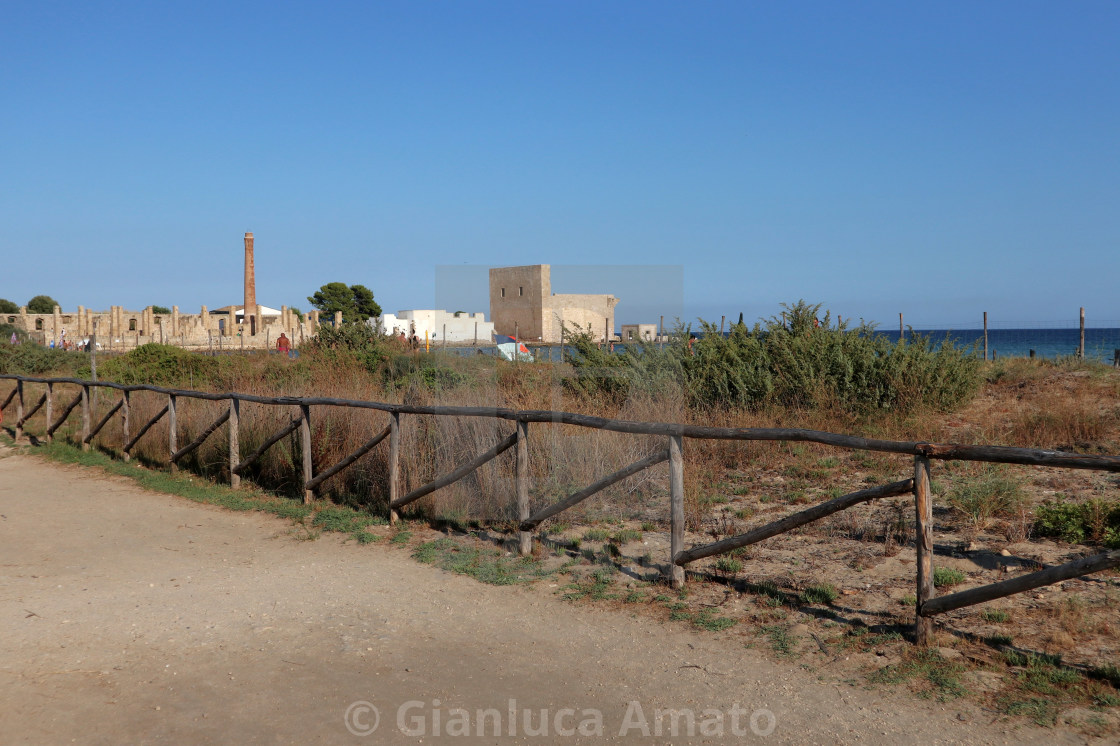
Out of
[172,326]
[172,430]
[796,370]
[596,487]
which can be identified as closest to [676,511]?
[596,487]

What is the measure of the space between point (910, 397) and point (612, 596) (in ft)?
27.7

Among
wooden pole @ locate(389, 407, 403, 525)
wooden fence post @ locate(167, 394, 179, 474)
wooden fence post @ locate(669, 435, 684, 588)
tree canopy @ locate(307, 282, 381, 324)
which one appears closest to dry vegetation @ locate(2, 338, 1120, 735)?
wooden fence post @ locate(669, 435, 684, 588)

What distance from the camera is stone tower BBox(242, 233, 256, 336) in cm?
6122

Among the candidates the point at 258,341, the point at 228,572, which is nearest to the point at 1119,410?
the point at 228,572

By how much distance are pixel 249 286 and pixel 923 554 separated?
63443 millimetres

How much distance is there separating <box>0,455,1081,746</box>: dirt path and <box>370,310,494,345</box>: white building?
23.9m

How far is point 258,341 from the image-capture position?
54406mm

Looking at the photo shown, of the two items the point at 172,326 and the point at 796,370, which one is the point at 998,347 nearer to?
the point at 172,326

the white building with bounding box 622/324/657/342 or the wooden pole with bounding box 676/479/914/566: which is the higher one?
the white building with bounding box 622/324/657/342

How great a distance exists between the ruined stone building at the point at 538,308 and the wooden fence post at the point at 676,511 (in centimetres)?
884

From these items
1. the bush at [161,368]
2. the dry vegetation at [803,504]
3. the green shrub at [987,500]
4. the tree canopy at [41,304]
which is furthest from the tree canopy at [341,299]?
the green shrub at [987,500]

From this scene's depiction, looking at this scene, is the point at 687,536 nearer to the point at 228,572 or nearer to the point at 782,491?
the point at 782,491

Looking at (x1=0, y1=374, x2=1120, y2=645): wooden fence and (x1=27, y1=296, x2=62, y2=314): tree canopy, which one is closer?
(x1=0, y1=374, x2=1120, y2=645): wooden fence

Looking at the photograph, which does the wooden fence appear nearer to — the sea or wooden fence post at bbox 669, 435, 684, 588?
wooden fence post at bbox 669, 435, 684, 588
